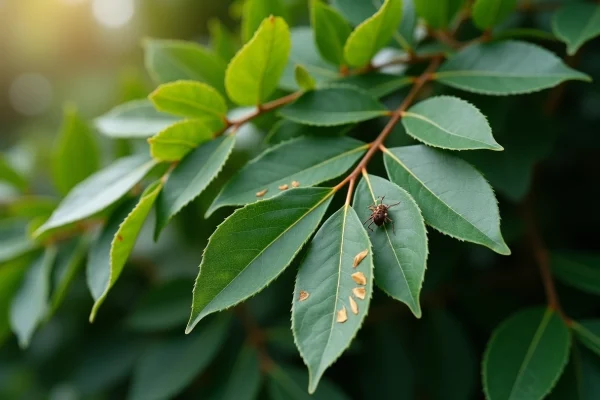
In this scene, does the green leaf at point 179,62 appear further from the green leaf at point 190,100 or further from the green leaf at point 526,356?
the green leaf at point 526,356

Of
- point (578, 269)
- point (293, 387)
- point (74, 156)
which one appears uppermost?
point (74, 156)

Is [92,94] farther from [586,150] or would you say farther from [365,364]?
[586,150]

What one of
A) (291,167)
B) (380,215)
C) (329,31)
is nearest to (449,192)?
(380,215)

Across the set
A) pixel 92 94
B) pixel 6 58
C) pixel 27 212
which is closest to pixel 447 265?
pixel 27 212

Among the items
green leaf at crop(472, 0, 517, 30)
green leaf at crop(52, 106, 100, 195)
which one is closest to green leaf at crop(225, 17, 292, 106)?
green leaf at crop(472, 0, 517, 30)

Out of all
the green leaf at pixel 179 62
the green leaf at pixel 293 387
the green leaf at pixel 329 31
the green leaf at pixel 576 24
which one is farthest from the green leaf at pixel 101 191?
the green leaf at pixel 576 24

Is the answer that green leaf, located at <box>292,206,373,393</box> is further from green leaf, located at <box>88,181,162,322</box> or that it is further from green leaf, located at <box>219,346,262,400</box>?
green leaf, located at <box>219,346,262,400</box>

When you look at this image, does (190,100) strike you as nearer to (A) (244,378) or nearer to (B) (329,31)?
(B) (329,31)
